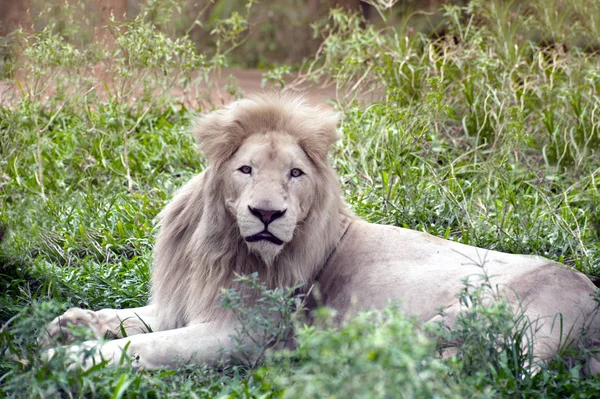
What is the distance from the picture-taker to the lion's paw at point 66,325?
3.29 meters

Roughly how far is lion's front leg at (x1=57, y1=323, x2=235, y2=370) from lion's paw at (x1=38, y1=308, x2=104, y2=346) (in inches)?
4.8

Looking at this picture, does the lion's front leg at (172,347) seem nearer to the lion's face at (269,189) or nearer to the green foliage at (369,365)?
the lion's face at (269,189)

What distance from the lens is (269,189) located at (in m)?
3.24

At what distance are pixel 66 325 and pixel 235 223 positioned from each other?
783 millimetres

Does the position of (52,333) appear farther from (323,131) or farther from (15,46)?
(15,46)

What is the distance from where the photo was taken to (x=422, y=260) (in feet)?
11.7

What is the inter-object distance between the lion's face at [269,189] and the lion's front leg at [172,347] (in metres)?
0.36

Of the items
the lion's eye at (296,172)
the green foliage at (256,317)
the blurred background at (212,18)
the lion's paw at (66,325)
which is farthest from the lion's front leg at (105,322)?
the blurred background at (212,18)

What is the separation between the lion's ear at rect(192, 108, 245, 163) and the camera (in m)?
3.45

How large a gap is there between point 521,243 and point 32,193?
309cm

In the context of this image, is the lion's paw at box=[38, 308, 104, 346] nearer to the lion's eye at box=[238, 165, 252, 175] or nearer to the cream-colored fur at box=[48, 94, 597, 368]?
the cream-colored fur at box=[48, 94, 597, 368]

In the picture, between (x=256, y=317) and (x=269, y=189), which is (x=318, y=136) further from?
(x=256, y=317)

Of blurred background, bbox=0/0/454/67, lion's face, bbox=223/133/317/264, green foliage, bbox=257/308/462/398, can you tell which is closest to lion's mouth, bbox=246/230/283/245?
lion's face, bbox=223/133/317/264

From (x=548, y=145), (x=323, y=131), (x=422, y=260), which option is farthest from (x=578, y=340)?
(x=548, y=145)
